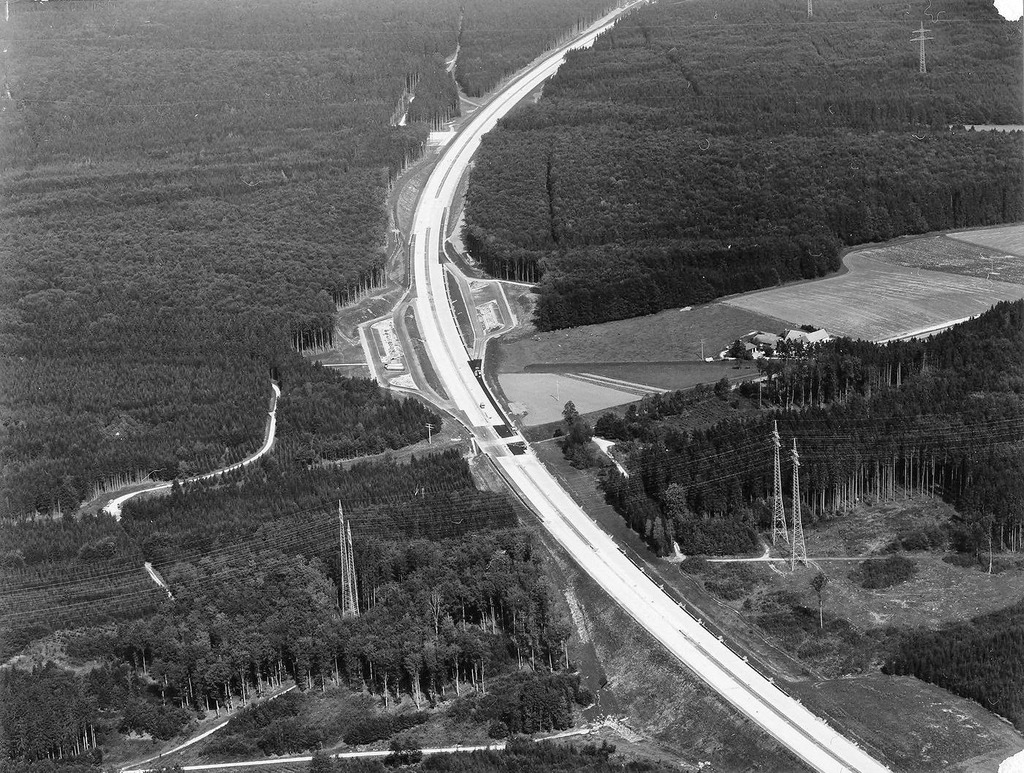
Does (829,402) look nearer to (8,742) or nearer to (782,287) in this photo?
(782,287)

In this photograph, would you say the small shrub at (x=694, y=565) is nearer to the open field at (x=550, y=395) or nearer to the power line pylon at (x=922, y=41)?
the open field at (x=550, y=395)

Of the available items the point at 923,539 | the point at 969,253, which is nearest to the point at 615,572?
the point at 923,539

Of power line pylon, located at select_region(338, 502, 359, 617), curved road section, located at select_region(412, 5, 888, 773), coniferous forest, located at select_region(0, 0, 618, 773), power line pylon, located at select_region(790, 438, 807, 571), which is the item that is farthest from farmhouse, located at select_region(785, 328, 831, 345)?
power line pylon, located at select_region(338, 502, 359, 617)

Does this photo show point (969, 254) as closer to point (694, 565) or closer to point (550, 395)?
point (550, 395)

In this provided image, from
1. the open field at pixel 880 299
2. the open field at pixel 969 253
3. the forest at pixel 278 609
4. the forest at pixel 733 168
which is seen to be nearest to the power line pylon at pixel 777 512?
the forest at pixel 278 609

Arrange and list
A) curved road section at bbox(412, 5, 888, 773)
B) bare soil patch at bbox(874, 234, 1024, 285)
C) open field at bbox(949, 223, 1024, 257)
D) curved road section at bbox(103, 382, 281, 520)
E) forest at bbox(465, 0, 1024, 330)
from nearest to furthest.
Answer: curved road section at bbox(412, 5, 888, 773), curved road section at bbox(103, 382, 281, 520), forest at bbox(465, 0, 1024, 330), bare soil patch at bbox(874, 234, 1024, 285), open field at bbox(949, 223, 1024, 257)

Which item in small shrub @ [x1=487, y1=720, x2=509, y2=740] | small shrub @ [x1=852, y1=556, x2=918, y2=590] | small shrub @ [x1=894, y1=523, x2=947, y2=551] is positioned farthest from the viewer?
small shrub @ [x1=894, y1=523, x2=947, y2=551]

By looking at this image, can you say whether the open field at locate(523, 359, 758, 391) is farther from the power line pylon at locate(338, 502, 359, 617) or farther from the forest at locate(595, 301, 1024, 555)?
the power line pylon at locate(338, 502, 359, 617)
